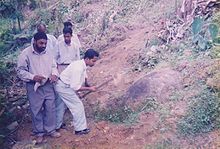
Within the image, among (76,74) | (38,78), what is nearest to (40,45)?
(38,78)

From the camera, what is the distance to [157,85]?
623 centimetres

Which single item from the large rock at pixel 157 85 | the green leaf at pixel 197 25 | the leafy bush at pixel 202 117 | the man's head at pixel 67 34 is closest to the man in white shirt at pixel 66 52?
the man's head at pixel 67 34

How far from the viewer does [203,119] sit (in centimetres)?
540

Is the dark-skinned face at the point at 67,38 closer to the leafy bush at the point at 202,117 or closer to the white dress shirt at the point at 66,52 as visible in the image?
the white dress shirt at the point at 66,52

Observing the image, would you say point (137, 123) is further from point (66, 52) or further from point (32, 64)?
point (32, 64)

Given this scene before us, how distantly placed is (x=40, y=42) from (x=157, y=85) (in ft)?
6.43

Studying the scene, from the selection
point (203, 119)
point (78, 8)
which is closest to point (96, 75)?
point (203, 119)

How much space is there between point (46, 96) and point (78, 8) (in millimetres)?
6525

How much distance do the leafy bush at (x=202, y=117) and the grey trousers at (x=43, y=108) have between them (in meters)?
1.73

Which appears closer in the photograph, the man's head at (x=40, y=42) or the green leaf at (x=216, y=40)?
the man's head at (x=40, y=42)

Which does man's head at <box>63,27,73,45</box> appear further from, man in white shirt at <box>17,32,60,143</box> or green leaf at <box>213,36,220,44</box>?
green leaf at <box>213,36,220,44</box>

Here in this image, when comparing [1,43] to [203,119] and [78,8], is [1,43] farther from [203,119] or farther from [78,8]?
[203,119]

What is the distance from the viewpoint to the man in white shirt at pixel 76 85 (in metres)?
5.35

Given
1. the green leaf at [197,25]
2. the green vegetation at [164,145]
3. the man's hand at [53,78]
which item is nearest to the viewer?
the green vegetation at [164,145]
